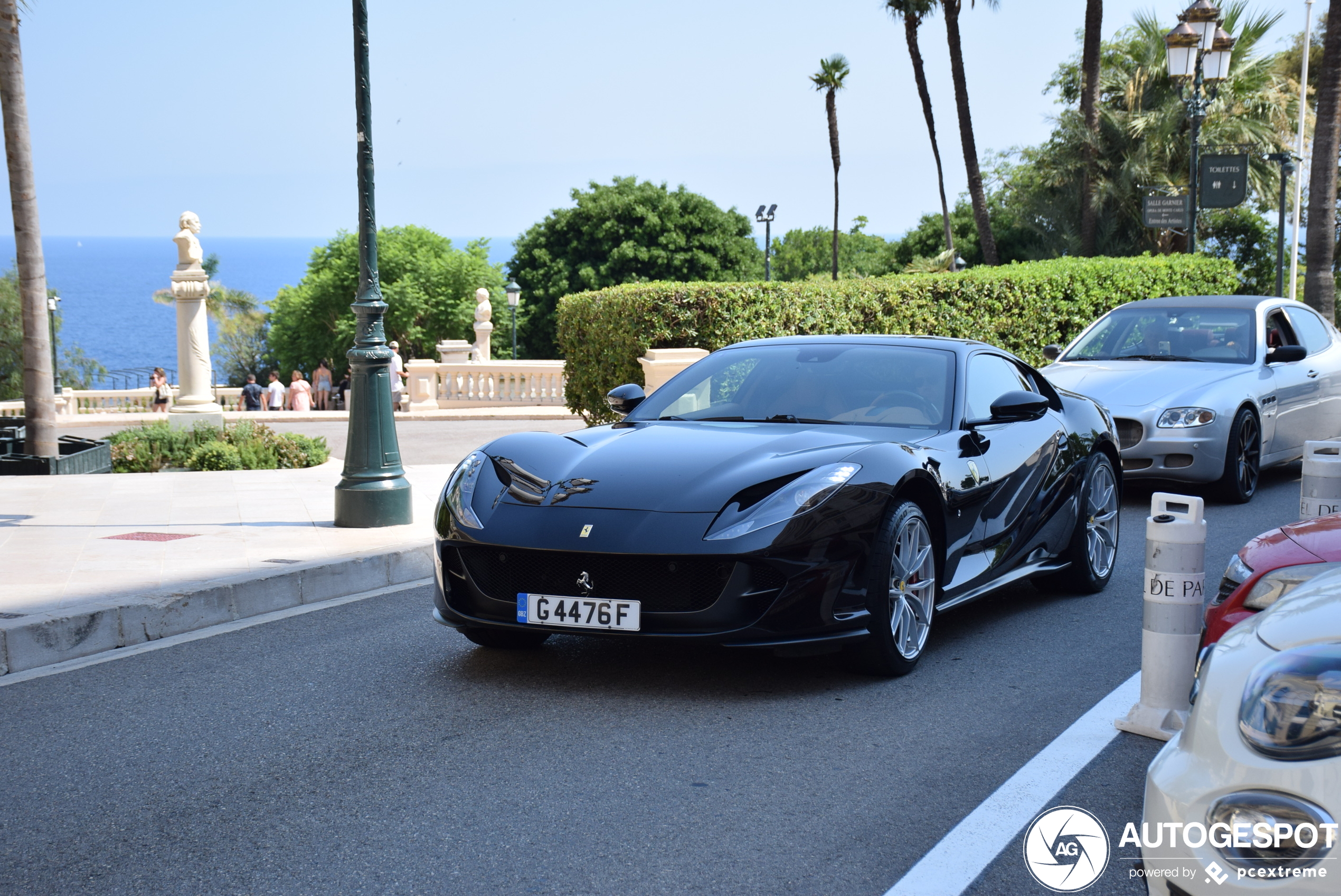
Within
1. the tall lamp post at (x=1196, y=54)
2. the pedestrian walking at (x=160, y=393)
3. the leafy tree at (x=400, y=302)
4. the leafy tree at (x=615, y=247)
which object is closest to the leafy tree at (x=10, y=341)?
the leafy tree at (x=400, y=302)

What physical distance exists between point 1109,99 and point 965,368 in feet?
125

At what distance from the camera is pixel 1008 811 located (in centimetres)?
373

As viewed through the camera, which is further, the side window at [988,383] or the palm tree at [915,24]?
the palm tree at [915,24]

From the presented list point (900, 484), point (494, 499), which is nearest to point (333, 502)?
point (494, 499)

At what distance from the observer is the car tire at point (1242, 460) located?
32.6 feet

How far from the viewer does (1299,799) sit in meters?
2.07

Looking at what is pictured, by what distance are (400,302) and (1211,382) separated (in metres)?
57.7

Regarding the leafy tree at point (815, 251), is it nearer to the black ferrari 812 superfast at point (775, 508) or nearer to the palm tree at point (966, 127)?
the palm tree at point (966, 127)

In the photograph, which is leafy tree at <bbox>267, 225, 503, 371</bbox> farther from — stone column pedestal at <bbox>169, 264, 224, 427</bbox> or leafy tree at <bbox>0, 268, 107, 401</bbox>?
stone column pedestal at <bbox>169, 264, 224, 427</bbox>

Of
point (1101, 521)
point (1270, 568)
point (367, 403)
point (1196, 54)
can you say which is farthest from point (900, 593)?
point (1196, 54)

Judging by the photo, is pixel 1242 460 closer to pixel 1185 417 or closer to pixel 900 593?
pixel 1185 417

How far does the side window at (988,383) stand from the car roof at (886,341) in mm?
89

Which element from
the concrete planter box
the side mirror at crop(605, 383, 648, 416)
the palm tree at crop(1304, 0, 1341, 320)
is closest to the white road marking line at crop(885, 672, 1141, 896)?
the side mirror at crop(605, 383, 648, 416)

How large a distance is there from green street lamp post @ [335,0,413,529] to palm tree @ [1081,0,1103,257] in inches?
888
